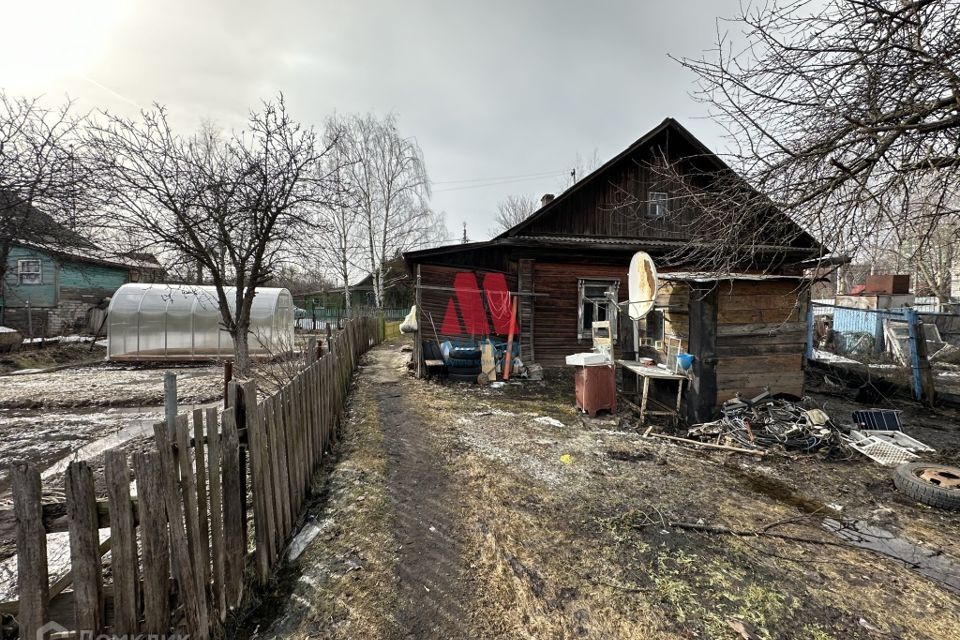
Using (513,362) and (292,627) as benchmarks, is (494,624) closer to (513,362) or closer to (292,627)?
(292,627)

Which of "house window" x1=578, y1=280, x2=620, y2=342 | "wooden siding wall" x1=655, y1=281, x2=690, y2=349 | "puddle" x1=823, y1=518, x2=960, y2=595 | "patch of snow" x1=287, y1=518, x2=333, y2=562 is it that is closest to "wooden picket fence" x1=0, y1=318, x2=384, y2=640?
"patch of snow" x1=287, y1=518, x2=333, y2=562

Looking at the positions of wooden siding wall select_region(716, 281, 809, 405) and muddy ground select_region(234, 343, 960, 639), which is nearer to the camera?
muddy ground select_region(234, 343, 960, 639)

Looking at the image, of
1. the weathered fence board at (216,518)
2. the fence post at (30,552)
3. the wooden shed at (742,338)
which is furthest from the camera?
the wooden shed at (742,338)

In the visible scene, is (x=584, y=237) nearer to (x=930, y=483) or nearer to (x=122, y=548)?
(x=930, y=483)

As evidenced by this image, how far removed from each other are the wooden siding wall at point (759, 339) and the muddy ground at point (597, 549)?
4.34ft

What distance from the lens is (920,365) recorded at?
24.1ft

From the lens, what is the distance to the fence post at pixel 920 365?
723 cm

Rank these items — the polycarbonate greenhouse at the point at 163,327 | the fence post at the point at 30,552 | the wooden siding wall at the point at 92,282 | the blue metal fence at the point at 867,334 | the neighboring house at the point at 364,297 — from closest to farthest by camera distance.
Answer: the fence post at the point at 30,552 → the blue metal fence at the point at 867,334 → the polycarbonate greenhouse at the point at 163,327 → the wooden siding wall at the point at 92,282 → the neighboring house at the point at 364,297

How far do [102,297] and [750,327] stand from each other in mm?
28721

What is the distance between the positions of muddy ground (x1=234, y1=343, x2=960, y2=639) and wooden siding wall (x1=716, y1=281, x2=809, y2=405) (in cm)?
132

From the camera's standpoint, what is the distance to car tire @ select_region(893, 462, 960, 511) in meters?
3.79

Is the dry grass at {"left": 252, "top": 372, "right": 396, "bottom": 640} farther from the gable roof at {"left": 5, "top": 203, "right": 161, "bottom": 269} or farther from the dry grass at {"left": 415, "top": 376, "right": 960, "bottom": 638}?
the gable roof at {"left": 5, "top": 203, "right": 161, "bottom": 269}

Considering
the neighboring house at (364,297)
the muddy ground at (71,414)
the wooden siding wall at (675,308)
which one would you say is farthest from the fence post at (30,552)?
the neighboring house at (364,297)

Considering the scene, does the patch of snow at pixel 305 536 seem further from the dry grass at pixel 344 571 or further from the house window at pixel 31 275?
the house window at pixel 31 275
